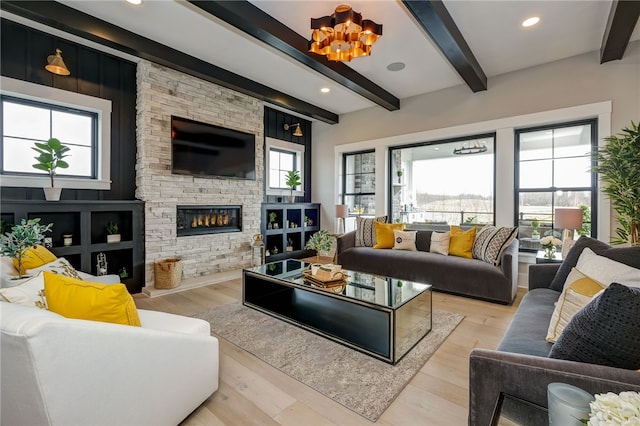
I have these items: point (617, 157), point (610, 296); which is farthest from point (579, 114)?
point (610, 296)

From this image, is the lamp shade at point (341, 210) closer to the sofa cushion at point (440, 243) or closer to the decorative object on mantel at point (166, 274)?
the sofa cushion at point (440, 243)

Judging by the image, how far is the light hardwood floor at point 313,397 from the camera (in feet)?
5.12

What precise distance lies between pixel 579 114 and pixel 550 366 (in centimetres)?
392

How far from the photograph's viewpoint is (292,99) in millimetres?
5020

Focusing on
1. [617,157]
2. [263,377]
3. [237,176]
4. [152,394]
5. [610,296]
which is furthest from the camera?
[237,176]

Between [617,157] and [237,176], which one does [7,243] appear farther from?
[617,157]

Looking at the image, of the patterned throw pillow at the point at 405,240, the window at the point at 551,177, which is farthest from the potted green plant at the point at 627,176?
the patterned throw pillow at the point at 405,240

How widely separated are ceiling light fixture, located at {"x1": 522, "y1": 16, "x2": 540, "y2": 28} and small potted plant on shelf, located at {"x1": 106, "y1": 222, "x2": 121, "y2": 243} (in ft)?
16.9

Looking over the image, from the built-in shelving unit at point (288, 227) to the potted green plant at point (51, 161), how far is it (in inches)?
112

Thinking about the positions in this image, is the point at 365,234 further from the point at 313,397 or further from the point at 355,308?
the point at 313,397

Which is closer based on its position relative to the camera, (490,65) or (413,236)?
(490,65)

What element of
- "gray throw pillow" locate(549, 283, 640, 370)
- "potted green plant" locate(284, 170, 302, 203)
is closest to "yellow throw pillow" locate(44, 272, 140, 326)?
"gray throw pillow" locate(549, 283, 640, 370)

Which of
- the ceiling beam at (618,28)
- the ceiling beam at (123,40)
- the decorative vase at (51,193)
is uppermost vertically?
the ceiling beam at (123,40)

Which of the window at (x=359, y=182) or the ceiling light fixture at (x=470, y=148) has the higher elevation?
the ceiling light fixture at (x=470, y=148)
